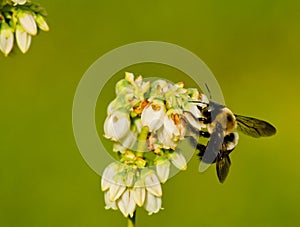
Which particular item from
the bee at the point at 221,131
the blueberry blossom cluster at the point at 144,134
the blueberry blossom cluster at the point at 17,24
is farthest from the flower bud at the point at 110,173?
the blueberry blossom cluster at the point at 17,24

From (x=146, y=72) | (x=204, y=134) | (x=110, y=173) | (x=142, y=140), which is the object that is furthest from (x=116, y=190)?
(x=146, y=72)

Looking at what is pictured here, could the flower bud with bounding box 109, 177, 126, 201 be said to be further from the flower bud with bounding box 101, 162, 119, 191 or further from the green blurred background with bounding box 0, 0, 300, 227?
the green blurred background with bounding box 0, 0, 300, 227

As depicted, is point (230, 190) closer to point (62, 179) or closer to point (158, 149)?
point (62, 179)

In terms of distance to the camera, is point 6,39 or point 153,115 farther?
point 6,39

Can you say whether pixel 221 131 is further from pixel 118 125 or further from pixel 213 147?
pixel 118 125

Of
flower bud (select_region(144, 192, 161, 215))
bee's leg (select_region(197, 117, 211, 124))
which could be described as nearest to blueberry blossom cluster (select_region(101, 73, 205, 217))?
flower bud (select_region(144, 192, 161, 215))

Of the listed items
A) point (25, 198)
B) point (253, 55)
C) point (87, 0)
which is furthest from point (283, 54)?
point (25, 198)

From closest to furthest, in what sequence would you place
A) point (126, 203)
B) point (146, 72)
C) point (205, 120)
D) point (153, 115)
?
point (153, 115)
point (126, 203)
point (205, 120)
point (146, 72)

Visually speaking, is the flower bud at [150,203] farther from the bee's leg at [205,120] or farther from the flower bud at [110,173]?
the bee's leg at [205,120]
